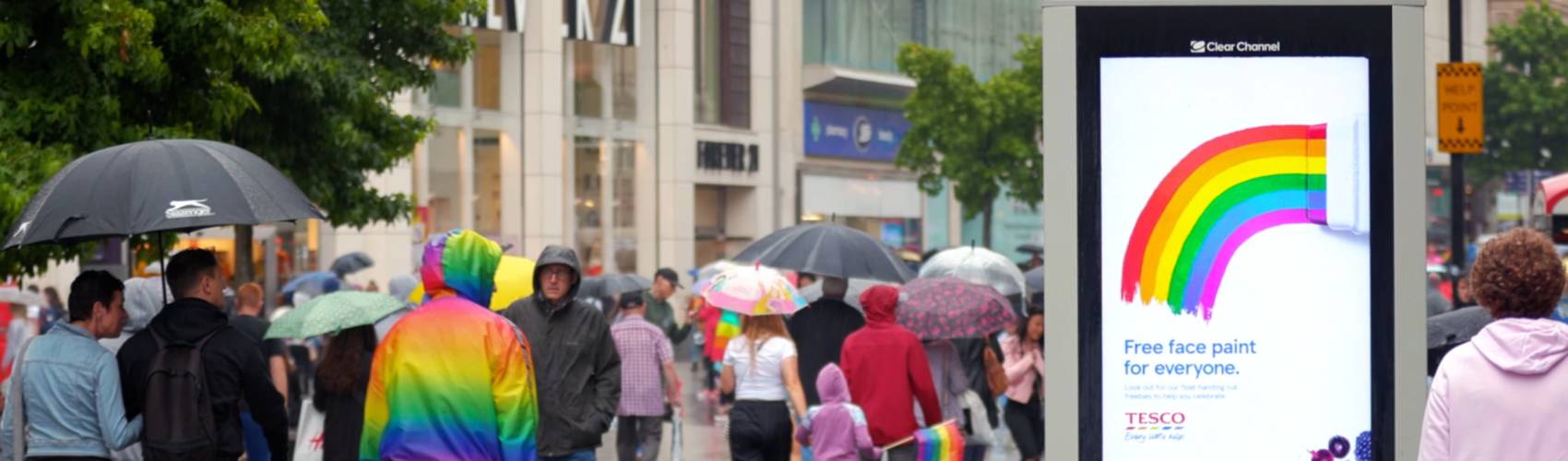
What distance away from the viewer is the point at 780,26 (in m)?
52.6

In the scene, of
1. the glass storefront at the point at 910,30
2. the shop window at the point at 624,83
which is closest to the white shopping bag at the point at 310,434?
the shop window at the point at 624,83

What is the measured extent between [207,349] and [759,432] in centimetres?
406

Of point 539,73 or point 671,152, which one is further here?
point 671,152

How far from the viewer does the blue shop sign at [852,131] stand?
55562 millimetres

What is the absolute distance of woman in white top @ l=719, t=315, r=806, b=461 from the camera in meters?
11.5

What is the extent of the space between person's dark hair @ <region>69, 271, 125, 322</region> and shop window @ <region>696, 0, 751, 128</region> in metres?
40.8

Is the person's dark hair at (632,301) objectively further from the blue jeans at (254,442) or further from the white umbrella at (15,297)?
the blue jeans at (254,442)

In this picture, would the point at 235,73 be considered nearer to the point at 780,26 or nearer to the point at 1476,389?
the point at 1476,389

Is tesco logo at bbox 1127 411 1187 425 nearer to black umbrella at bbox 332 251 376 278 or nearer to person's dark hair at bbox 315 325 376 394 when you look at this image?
person's dark hair at bbox 315 325 376 394

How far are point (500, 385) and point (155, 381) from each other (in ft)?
4.53

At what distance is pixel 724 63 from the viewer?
49812 millimetres

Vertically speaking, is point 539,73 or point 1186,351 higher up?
point 539,73

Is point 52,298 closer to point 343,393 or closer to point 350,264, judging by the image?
point 350,264

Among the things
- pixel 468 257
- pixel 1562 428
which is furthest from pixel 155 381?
pixel 1562 428
